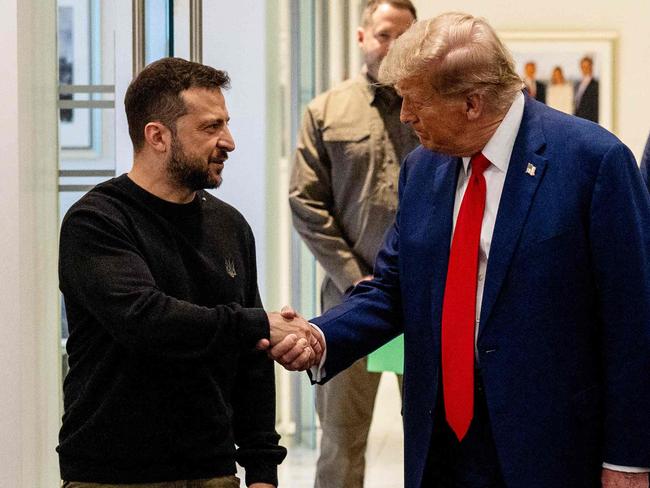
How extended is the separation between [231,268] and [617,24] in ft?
20.5

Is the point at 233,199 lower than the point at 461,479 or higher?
higher

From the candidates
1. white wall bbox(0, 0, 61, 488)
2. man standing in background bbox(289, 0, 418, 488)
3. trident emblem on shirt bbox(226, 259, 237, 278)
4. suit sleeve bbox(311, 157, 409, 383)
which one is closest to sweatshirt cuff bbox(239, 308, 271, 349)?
trident emblem on shirt bbox(226, 259, 237, 278)

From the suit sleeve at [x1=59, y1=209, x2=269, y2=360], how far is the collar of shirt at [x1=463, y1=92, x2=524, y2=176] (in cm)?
59

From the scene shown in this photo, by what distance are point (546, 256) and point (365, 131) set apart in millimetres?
1679

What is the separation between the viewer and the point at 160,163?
102 inches

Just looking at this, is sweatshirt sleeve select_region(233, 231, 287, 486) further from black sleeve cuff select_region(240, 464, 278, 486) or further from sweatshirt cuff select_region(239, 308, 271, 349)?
sweatshirt cuff select_region(239, 308, 271, 349)

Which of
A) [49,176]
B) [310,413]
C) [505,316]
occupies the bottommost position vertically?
[310,413]

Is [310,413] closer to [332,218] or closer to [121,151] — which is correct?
[332,218]

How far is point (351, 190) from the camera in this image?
13.2 feet

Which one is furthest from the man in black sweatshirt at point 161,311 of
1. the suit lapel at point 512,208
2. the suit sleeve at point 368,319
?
the suit lapel at point 512,208

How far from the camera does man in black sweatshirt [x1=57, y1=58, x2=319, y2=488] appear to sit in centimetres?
242

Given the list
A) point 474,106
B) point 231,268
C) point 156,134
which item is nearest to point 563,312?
point 474,106

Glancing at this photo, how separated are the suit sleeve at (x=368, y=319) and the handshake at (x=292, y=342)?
0.11 ft

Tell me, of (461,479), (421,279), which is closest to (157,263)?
(421,279)
